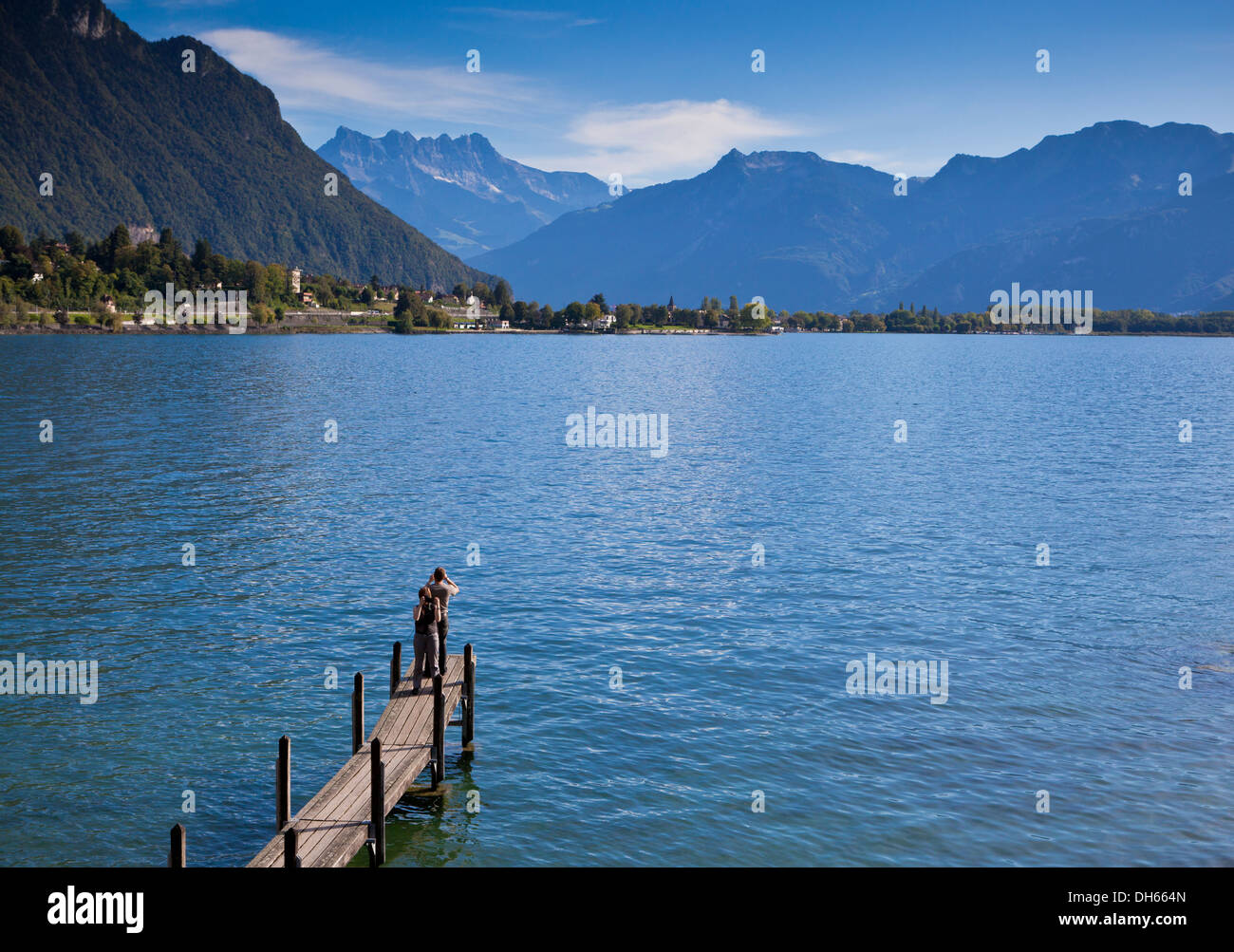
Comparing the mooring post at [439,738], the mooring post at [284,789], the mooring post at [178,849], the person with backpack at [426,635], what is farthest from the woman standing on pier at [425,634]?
the mooring post at [178,849]

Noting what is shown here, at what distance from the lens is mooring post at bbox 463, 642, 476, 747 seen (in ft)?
95.8

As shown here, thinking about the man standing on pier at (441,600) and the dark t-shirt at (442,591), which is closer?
the man standing on pier at (441,600)

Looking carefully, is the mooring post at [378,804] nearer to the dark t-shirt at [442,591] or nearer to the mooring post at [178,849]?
the mooring post at [178,849]

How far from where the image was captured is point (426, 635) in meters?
29.4

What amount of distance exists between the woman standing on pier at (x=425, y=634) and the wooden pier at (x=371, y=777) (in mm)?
419

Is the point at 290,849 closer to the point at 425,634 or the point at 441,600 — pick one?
the point at 425,634

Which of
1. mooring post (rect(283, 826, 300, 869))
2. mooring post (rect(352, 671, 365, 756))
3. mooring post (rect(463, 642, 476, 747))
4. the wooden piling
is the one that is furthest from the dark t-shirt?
mooring post (rect(283, 826, 300, 869))

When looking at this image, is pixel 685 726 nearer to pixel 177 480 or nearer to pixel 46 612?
pixel 46 612

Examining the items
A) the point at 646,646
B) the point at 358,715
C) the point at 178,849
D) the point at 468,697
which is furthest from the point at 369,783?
the point at 646,646

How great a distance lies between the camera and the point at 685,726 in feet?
99.7

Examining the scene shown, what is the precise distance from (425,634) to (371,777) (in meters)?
7.02

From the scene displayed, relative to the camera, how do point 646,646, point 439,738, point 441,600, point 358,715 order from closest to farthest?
1. point 358,715
2. point 439,738
3. point 441,600
4. point 646,646

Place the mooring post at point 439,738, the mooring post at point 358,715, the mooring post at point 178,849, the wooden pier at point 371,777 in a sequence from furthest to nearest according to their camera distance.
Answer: the mooring post at point 439,738, the mooring post at point 358,715, the wooden pier at point 371,777, the mooring post at point 178,849

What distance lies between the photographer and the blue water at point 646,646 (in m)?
24.6
